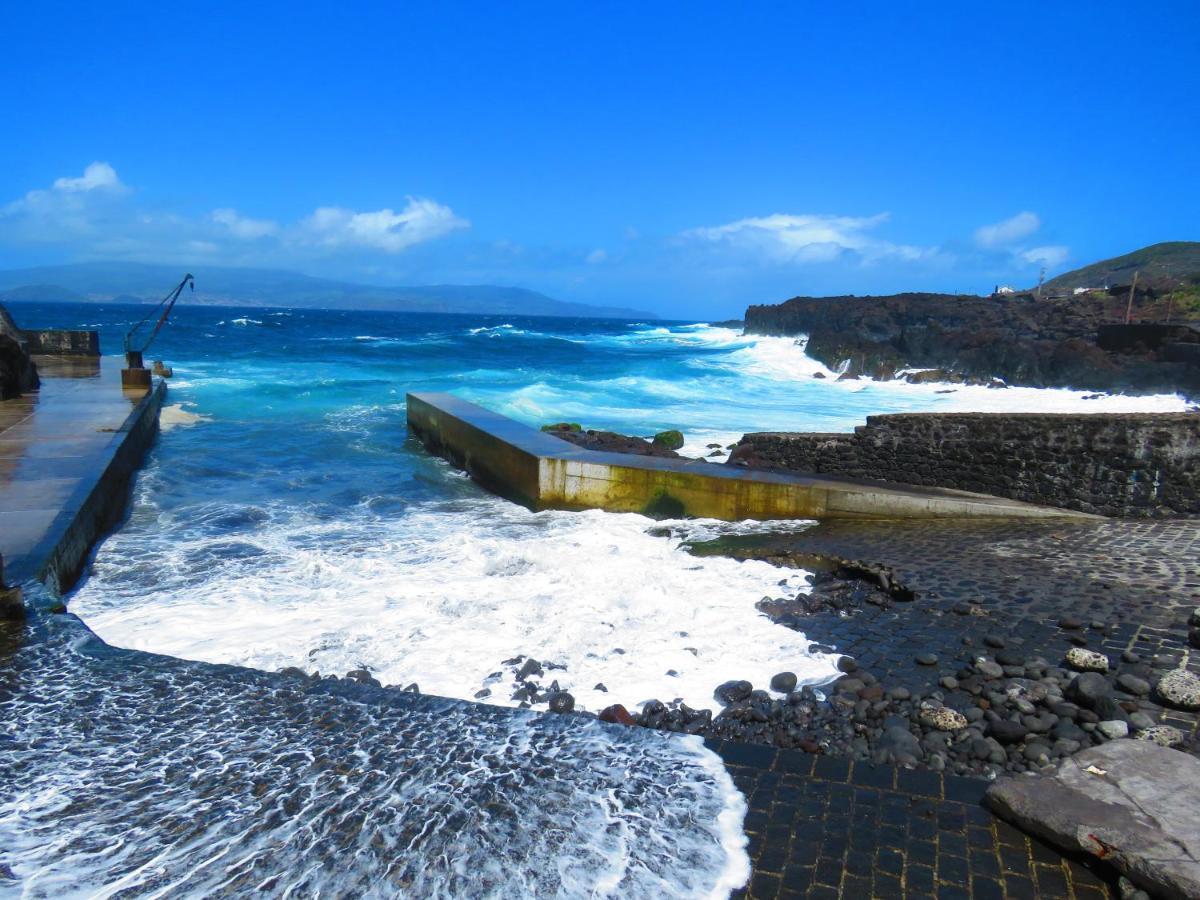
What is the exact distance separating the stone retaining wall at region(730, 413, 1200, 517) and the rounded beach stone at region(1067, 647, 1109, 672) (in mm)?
4297

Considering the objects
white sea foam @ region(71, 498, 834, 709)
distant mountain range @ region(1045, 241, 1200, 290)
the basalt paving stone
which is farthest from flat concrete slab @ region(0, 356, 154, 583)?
distant mountain range @ region(1045, 241, 1200, 290)

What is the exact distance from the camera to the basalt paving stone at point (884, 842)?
313cm

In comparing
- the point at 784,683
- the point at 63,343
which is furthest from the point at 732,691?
the point at 63,343

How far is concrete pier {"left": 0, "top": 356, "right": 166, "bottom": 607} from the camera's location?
21.6 feet

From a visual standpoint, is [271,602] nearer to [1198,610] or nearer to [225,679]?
[225,679]

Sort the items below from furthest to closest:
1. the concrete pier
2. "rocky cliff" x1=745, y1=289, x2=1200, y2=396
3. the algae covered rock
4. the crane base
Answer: "rocky cliff" x1=745, y1=289, x2=1200, y2=396, the crane base, the algae covered rock, the concrete pier

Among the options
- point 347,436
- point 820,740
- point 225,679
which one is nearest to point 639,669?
point 820,740

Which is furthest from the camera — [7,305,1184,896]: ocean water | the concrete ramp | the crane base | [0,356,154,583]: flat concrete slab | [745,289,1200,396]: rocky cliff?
[745,289,1200,396]: rocky cliff

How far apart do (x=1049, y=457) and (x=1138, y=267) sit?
228ft

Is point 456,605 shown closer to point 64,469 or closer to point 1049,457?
point 64,469

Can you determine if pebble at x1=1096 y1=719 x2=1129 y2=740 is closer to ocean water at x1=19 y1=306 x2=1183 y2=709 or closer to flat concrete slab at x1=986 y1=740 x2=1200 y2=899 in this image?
flat concrete slab at x1=986 y1=740 x2=1200 y2=899

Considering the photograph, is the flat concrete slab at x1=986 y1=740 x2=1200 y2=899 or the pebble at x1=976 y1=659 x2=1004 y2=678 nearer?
the flat concrete slab at x1=986 y1=740 x2=1200 y2=899

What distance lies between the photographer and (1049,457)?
29.2 ft

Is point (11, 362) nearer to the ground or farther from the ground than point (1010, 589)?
farther from the ground
